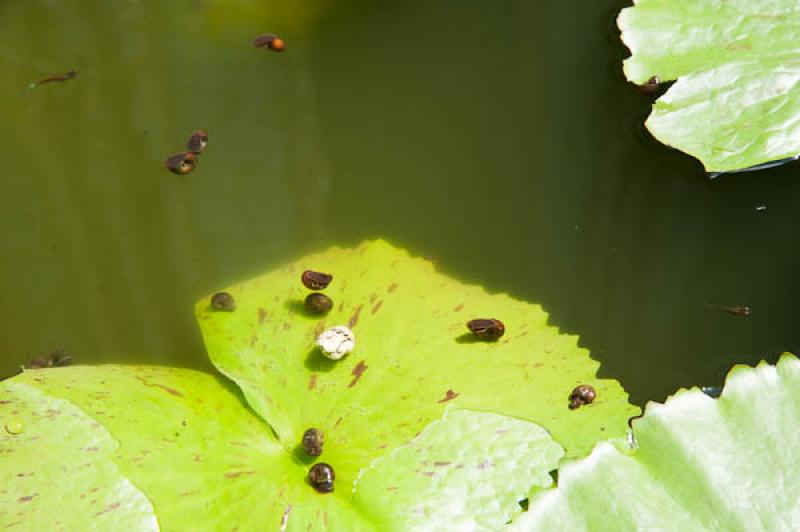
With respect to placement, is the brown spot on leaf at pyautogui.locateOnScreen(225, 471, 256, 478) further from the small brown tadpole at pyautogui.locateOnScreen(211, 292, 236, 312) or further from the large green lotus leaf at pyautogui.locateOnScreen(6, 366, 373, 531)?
the small brown tadpole at pyautogui.locateOnScreen(211, 292, 236, 312)

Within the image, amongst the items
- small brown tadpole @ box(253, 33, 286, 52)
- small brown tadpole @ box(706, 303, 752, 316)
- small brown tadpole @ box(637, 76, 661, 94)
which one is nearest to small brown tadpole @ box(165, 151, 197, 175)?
small brown tadpole @ box(253, 33, 286, 52)

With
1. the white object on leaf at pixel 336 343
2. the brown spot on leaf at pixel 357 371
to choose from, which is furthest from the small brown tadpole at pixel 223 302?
the brown spot on leaf at pixel 357 371

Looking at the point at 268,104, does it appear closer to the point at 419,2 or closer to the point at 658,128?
the point at 419,2

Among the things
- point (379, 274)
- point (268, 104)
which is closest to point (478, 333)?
point (379, 274)

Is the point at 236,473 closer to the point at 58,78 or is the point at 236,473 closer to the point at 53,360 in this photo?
the point at 53,360

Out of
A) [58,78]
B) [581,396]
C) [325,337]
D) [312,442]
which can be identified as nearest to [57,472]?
[312,442]

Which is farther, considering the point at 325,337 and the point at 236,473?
the point at 325,337
